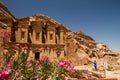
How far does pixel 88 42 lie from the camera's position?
51500mm

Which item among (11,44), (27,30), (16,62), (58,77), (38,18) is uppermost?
(38,18)

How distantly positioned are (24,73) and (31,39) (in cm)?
3109

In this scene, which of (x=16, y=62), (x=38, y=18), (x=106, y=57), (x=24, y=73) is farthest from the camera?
(x=106, y=57)

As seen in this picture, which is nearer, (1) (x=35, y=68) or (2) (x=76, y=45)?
(1) (x=35, y=68)

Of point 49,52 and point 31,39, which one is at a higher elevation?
point 31,39

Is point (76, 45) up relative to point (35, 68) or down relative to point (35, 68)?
up

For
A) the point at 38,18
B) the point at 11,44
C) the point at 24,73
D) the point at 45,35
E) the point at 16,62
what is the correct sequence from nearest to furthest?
the point at 16,62
the point at 24,73
the point at 11,44
the point at 45,35
the point at 38,18

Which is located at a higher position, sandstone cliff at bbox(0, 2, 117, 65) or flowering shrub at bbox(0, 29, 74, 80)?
sandstone cliff at bbox(0, 2, 117, 65)

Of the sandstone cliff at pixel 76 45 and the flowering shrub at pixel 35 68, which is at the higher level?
the sandstone cliff at pixel 76 45

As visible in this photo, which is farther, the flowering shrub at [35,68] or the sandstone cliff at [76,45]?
the sandstone cliff at [76,45]

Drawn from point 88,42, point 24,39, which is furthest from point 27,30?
point 88,42

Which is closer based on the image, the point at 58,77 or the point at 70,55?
the point at 58,77

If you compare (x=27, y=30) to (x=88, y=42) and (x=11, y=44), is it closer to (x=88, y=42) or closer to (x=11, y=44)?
(x=11, y=44)

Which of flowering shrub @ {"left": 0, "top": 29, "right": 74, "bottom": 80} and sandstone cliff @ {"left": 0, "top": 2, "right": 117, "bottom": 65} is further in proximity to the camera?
sandstone cliff @ {"left": 0, "top": 2, "right": 117, "bottom": 65}
